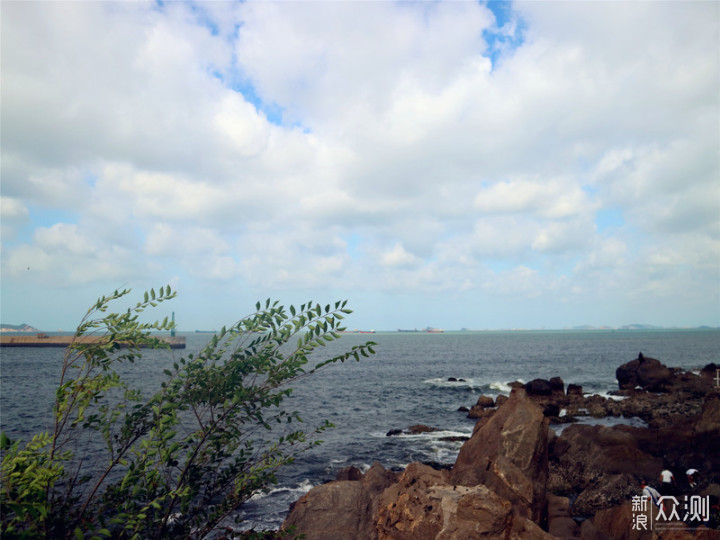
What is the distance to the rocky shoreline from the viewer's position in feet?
24.4

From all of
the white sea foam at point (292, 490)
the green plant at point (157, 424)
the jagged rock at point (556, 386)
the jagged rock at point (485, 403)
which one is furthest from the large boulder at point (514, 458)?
the jagged rock at point (556, 386)

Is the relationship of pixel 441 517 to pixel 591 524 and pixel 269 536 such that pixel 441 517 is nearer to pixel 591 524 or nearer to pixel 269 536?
pixel 269 536

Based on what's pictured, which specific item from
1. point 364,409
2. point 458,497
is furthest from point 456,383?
point 458,497

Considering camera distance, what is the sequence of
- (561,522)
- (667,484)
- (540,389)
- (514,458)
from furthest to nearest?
1. (540,389)
2. (667,484)
3. (514,458)
4. (561,522)

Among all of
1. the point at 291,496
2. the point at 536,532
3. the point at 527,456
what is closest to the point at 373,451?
the point at 291,496

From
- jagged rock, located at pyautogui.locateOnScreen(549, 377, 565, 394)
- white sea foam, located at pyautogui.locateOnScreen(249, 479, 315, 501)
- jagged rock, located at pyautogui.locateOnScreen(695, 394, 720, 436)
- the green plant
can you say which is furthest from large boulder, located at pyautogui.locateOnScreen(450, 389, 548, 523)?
jagged rock, located at pyautogui.locateOnScreen(549, 377, 565, 394)

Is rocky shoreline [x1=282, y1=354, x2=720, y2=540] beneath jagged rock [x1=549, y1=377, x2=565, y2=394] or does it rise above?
above

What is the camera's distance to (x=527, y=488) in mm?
11281

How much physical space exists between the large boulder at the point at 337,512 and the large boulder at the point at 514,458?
271 cm

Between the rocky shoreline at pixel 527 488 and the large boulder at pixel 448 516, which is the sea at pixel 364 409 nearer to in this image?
the rocky shoreline at pixel 527 488

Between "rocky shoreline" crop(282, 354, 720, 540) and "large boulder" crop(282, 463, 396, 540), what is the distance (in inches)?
1.0

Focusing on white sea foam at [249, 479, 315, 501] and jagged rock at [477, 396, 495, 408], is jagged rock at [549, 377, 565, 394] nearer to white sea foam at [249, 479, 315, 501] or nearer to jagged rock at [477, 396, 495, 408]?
jagged rock at [477, 396, 495, 408]

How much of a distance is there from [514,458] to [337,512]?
648cm

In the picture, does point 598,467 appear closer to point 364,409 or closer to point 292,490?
point 292,490
